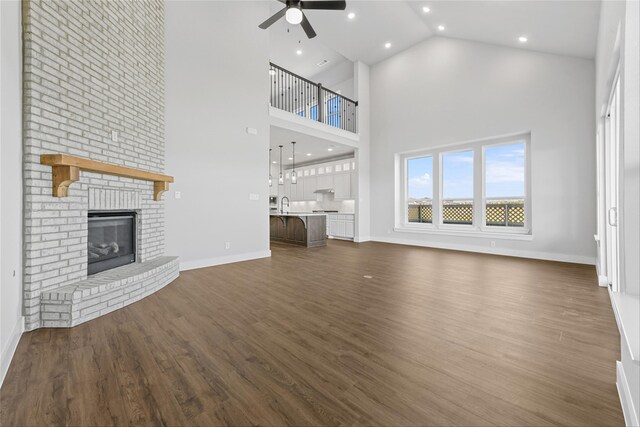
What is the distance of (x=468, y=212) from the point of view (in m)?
6.72

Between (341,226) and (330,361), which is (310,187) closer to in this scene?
(341,226)

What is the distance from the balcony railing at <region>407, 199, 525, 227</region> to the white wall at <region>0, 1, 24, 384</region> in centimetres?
744

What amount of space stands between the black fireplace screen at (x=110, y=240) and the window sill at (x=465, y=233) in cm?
628

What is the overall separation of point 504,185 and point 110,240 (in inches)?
282

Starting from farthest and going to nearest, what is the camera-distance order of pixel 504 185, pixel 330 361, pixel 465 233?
pixel 465 233 < pixel 504 185 < pixel 330 361

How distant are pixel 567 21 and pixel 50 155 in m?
6.54

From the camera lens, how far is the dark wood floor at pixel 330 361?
1375mm

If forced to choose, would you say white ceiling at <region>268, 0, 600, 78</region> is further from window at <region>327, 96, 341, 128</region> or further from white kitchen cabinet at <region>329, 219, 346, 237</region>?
white kitchen cabinet at <region>329, 219, 346, 237</region>

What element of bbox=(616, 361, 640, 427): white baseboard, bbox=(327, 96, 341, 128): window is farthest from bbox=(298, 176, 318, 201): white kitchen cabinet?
bbox=(616, 361, 640, 427): white baseboard

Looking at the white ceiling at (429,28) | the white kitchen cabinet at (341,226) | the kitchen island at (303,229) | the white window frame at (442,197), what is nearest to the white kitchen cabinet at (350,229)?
the white kitchen cabinet at (341,226)

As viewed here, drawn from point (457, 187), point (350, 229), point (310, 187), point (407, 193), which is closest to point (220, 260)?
point (350, 229)

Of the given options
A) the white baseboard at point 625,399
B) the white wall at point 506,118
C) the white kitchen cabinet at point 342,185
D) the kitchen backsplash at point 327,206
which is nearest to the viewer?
the white baseboard at point 625,399

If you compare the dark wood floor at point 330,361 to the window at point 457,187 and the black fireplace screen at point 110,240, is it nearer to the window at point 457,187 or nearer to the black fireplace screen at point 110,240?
the black fireplace screen at point 110,240

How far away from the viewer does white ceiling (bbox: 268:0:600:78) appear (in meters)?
4.11
